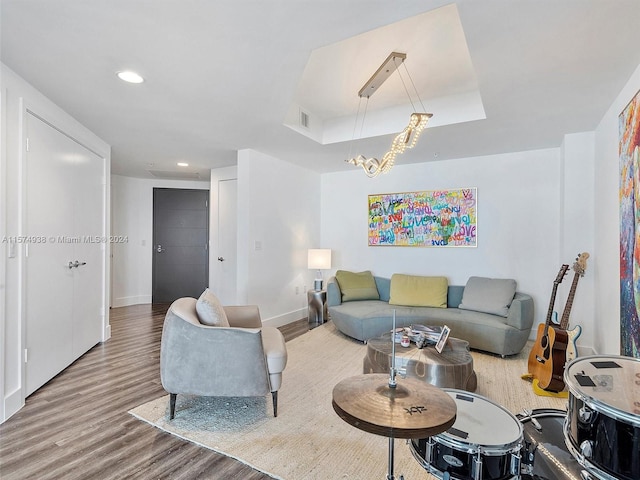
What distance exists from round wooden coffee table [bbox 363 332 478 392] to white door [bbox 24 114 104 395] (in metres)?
2.68

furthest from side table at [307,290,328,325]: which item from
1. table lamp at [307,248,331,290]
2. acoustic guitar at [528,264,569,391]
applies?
acoustic guitar at [528,264,569,391]

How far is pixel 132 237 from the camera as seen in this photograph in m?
6.03

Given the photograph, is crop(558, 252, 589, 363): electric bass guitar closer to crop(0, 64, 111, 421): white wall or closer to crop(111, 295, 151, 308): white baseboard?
crop(0, 64, 111, 421): white wall

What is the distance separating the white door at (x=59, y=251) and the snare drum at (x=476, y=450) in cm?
287

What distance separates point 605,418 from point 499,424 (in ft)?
1.24

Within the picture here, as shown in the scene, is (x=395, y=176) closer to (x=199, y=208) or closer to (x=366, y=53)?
(x=366, y=53)

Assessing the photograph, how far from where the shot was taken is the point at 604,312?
112 inches

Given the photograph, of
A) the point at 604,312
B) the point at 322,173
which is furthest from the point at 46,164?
the point at 604,312

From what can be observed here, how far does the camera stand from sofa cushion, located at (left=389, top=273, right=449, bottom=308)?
4.09m

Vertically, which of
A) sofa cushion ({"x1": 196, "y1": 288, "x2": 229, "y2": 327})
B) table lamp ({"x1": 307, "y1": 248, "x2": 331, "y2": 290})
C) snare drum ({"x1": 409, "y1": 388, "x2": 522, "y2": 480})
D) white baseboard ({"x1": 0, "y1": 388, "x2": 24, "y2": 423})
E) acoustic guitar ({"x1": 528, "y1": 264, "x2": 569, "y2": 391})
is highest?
table lamp ({"x1": 307, "y1": 248, "x2": 331, "y2": 290})

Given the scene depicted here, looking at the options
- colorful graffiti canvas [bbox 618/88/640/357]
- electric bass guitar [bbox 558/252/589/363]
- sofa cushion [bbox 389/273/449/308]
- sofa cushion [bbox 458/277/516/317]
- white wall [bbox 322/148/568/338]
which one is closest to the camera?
colorful graffiti canvas [bbox 618/88/640/357]

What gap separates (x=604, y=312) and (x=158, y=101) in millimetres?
4252

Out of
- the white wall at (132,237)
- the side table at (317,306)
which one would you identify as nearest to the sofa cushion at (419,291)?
the side table at (317,306)

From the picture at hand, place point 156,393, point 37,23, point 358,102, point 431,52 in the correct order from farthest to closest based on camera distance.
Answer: point 358,102
point 156,393
point 431,52
point 37,23
